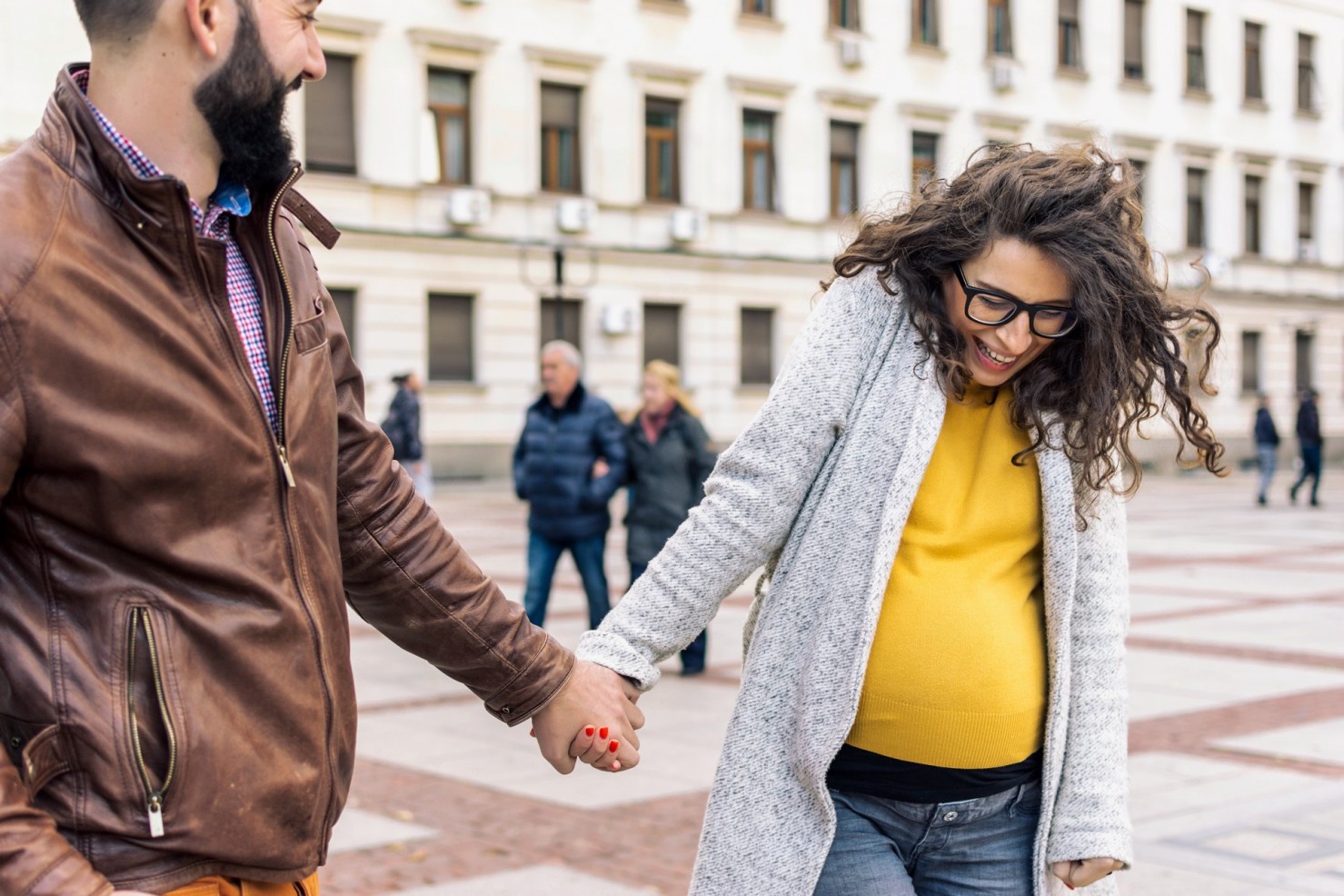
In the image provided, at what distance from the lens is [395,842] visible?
18.8ft

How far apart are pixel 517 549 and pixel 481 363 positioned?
11.4 metres

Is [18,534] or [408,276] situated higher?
[408,276]

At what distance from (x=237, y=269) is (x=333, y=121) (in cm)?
2510

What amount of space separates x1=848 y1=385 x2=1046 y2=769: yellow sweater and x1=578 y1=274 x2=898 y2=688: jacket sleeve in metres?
0.20

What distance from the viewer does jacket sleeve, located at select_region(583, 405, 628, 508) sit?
32.4 ft

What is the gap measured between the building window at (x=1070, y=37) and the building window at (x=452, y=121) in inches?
570

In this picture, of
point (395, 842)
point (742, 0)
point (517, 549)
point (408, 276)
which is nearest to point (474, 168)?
point (408, 276)

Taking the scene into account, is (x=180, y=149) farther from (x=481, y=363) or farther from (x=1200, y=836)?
Answer: (x=481, y=363)

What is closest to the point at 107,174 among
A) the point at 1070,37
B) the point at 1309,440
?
the point at 1309,440

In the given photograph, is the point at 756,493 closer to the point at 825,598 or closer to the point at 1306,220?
the point at 825,598

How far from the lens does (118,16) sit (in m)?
2.08

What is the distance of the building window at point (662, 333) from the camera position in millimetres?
30000

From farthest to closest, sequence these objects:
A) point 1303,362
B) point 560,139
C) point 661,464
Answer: point 1303,362 → point 560,139 → point 661,464

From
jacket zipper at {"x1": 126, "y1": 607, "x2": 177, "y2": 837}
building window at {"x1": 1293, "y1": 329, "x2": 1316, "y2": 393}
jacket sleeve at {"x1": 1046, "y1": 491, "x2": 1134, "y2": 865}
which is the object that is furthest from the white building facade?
jacket zipper at {"x1": 126, "y1": 607, "x2": 177, "y2": 837}
